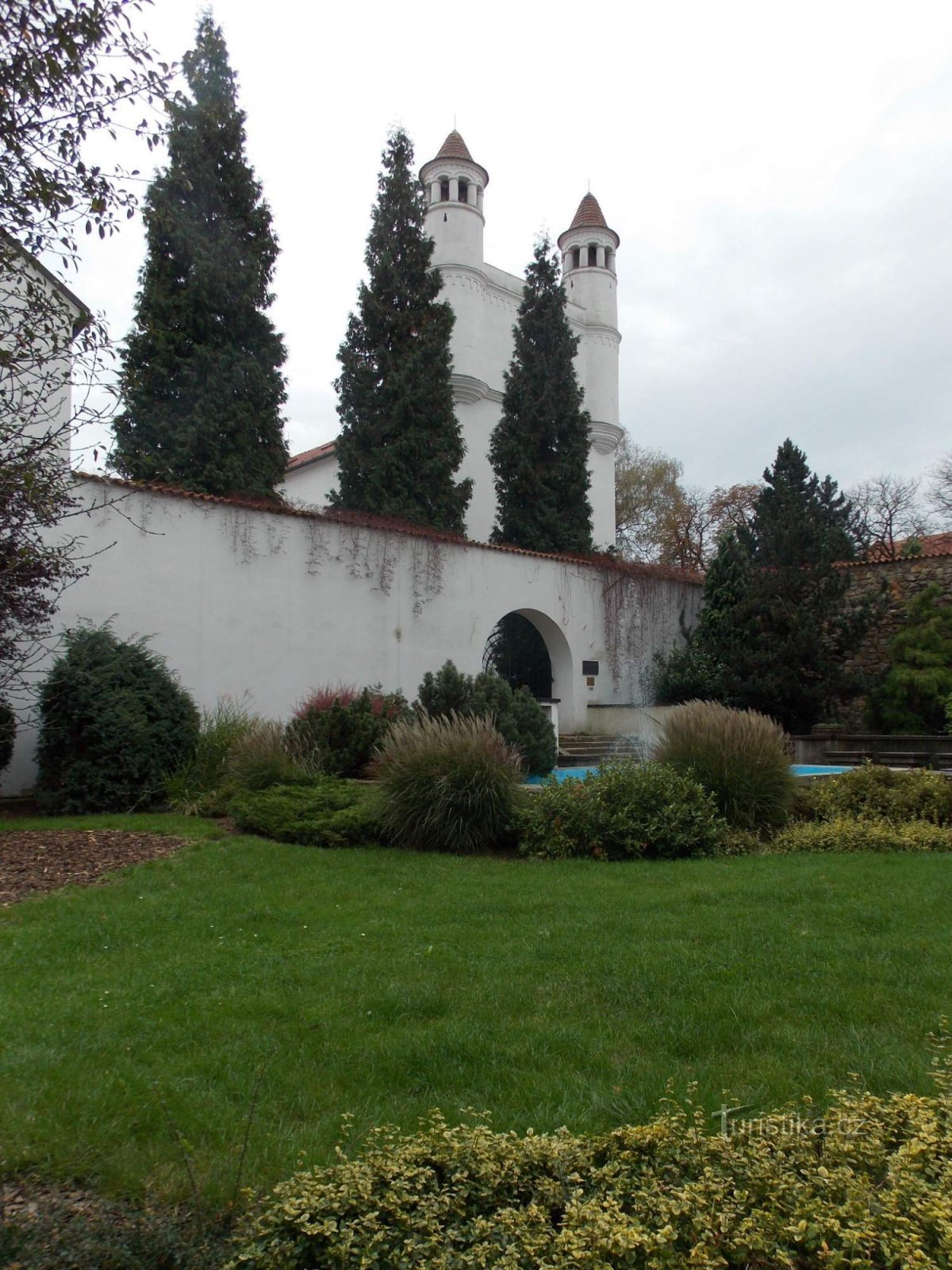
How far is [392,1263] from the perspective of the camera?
1.81 meters

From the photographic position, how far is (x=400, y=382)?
1797 cm

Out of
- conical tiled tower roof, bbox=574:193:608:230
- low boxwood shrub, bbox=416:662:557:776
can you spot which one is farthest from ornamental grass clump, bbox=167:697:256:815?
conical tiled tower roof, bbox=574:193:608:230

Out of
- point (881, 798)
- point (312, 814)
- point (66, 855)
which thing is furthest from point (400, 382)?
point (66, 855)

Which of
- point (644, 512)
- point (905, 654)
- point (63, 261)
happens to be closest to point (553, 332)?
point (905, 654)

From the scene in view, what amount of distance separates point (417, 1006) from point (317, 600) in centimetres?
1041

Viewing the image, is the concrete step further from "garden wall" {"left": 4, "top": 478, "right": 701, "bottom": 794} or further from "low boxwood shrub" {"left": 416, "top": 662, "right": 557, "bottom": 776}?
"low boxwood shrub" {"left": 416, "top": 662, "right": 557, "bottom": 776}

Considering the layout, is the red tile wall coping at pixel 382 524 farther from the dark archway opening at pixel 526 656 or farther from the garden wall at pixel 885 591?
the garden wall at pixel 885 591

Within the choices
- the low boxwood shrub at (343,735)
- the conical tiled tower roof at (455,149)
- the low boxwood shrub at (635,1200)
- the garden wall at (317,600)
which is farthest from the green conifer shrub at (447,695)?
the conical tiled tower roof at (455,149)

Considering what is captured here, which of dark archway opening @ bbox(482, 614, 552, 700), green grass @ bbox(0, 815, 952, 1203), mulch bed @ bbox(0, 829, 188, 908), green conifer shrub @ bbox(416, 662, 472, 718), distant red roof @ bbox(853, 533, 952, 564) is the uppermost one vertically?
distant red roof @ bbox(853, 533, 952, 564)

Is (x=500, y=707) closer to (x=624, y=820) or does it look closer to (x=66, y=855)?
(x=624, y=820)

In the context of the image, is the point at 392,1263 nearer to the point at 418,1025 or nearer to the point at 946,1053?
the point at 418,1025

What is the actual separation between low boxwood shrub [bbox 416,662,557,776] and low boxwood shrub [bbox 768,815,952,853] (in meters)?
3.33

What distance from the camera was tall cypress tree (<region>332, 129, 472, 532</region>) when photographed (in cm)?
1769

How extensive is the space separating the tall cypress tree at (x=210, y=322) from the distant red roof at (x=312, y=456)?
7.42 meters
